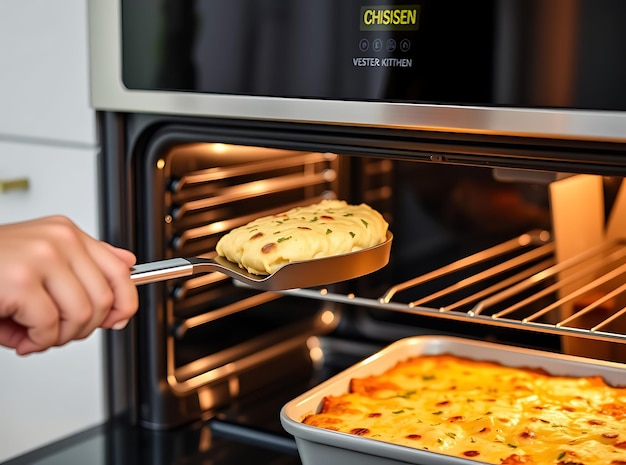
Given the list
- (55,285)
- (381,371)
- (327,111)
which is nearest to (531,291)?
(381,371)

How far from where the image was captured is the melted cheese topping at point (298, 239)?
945mm

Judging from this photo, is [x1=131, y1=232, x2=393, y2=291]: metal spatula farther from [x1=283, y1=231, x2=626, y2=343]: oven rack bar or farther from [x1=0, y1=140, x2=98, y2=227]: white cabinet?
[x1=0, y1=140, x2=98, y2=227]: white cabinet

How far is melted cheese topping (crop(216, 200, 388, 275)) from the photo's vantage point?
37.2 inches

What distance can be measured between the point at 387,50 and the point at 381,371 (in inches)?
17.9

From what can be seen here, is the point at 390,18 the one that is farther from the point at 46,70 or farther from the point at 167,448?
the point at 167,448

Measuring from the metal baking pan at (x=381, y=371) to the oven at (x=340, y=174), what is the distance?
6 cm

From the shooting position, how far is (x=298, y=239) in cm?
96

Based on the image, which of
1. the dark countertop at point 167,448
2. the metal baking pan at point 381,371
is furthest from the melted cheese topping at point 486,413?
the dark countertop at point 167,448

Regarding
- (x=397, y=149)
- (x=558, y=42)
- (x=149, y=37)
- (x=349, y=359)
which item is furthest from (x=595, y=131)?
(x=349, y=359)

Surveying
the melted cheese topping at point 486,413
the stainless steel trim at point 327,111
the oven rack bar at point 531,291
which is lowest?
the melted cheese topping at point 486,413

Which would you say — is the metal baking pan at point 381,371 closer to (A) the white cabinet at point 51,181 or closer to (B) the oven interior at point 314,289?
(B) the oven interior at point 314,289

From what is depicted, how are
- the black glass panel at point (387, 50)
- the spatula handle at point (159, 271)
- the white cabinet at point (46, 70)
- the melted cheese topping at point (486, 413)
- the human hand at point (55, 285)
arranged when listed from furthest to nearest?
the white cabinet at point (46, 70)
the melted cheese topping at point (486, 413)
the black glass panel at point (387, 50)
the spatula handle at point (159, 271)
the human hand at point (55, 285)

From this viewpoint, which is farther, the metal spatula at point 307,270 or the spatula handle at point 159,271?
the metal spatula at point 307,270

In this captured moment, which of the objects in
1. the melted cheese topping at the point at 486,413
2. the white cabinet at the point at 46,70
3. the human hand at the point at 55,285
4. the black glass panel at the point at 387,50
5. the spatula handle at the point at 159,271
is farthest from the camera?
the white cabinet at the point at 46,70
